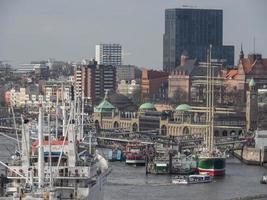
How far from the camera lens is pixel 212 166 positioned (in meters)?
35.8

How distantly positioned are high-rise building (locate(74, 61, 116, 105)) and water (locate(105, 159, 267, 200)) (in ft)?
133

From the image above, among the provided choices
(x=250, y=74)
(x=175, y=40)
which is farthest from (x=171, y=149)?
(x=175, y=40)

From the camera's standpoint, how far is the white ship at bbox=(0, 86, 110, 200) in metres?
18.0

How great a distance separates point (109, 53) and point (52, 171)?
101116mm

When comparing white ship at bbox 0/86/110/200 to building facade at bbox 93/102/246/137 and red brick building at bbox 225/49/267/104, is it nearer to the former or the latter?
building facade at bbox 93/102/246/137

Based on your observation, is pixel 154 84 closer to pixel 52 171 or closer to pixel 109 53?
pixel 109 53

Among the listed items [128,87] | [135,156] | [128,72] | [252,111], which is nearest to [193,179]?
[135,156]

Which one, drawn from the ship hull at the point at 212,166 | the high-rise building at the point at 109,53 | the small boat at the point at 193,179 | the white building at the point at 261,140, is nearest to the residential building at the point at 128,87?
the high-rise building at the point at 109,53

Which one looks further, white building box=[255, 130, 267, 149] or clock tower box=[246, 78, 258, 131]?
clock tower box=[246, 78, 258, 131]

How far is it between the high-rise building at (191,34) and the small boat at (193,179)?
62.7m

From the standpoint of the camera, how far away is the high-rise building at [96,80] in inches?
3083

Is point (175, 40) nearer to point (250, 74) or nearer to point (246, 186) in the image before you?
point (250, 74)

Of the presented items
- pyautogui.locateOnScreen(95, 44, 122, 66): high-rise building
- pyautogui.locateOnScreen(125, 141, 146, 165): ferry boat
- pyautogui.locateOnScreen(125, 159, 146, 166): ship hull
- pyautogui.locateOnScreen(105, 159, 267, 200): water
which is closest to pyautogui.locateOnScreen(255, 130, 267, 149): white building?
pyautogui.locateOnScreen(125, 141, 146, 165): ferry boat

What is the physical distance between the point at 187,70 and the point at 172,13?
1007 inches
